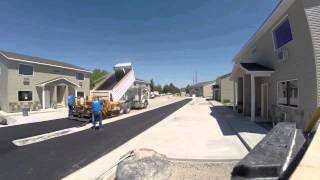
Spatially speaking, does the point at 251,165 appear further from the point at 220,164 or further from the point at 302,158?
the point at 220,164

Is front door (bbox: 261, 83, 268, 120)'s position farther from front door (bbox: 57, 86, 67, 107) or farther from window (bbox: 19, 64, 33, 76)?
front door (bbox: 57, 86, 67, 107)

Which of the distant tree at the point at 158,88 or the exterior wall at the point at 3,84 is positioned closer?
the exterior wall at the point at 3,84

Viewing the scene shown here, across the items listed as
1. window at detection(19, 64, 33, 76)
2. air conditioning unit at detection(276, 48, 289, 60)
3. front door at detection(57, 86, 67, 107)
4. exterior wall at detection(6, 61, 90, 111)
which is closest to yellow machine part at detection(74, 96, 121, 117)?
exterior wall at detection(6, 61, 90, 111)

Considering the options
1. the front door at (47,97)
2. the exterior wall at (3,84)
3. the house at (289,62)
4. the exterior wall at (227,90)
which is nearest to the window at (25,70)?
the exterior wall at (3,84)

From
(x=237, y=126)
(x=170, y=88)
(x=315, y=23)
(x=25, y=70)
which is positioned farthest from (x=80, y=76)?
(x=170, y=88)

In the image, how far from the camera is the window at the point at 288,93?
12.2m

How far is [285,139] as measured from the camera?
2.73 metres

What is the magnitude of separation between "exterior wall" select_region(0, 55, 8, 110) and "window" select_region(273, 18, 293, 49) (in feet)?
81.4

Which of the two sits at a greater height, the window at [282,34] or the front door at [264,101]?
the window at [282,34]

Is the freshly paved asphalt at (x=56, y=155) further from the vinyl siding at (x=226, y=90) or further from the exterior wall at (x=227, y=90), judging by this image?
the vinyl siding at (x=226, y=90)

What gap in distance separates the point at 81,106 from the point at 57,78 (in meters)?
13.3

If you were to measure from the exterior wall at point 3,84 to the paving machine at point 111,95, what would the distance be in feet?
30.5

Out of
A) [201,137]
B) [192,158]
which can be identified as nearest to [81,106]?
[201,137]

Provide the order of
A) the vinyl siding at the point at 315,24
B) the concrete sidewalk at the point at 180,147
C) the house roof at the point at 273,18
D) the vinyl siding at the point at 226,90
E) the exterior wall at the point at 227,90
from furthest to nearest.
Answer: the vinyl siding at the point at 226,90 → the exterior wall at the point at 227,90 → the house roof at the point at 273,18 → the vinyl siding at the point at 315,24 → the concrete sidewalk at the point at 180,147
